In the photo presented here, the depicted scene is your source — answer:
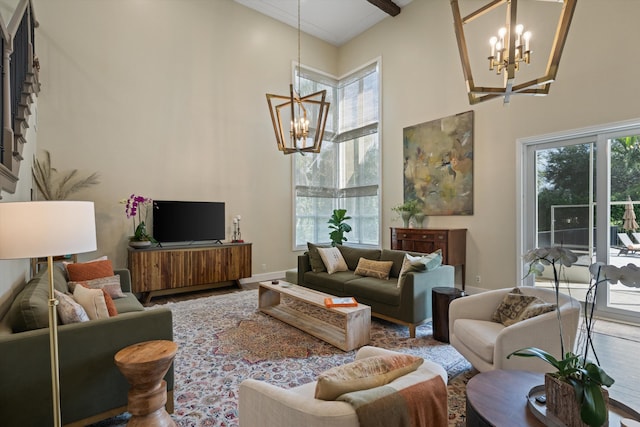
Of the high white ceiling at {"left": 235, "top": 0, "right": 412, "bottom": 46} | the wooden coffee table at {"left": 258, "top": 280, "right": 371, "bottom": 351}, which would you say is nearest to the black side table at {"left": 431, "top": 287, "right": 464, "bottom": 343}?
the wooden coffee table at {"left": 258, "top": 280, "right": 371, "bottom": 351}

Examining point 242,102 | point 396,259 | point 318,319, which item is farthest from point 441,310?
point 242,102

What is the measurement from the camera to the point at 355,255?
490 centimetres

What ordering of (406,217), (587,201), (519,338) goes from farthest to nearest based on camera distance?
1. (406,217)
2. (587,201)
3. (519,338)

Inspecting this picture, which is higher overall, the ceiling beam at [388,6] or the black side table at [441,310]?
the ceiling beam at [388,6]

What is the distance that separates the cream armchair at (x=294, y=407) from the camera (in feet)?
3.55

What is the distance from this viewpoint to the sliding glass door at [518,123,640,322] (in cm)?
381

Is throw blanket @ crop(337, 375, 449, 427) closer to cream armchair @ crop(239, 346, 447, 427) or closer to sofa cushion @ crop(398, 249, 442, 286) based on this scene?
A: cream armchair @ crop(239, 346, 447, 427)

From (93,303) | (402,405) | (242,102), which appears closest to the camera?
(402,405)

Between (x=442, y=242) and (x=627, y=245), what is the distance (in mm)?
2145

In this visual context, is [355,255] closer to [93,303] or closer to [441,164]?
[441,164]

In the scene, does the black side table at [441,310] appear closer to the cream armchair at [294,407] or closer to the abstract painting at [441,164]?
the cream armchair at [294,407]

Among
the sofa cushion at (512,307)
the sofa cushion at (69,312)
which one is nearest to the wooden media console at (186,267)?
the sofa cushion at (69,312)

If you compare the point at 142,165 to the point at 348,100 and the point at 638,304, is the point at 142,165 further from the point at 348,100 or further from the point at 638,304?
the point at 638,304

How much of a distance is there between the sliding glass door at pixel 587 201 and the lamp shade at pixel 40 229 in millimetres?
4449
